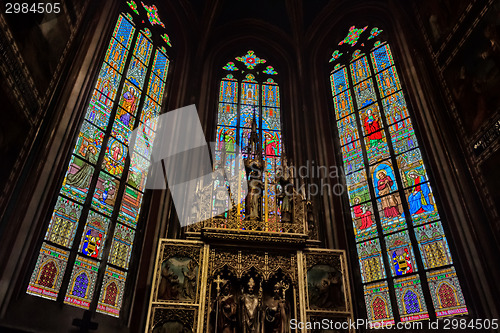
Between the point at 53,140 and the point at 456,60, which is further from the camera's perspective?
the point at 456,60

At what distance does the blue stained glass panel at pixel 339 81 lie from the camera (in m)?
12.1

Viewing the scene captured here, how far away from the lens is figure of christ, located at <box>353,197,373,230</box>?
9227mm

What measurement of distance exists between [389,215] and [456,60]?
337cm

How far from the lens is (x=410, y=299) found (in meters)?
7.82

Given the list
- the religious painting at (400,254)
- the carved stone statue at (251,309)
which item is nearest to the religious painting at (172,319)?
the carved stone statue at (251,309)

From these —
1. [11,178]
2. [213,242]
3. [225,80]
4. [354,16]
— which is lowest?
[213,242]

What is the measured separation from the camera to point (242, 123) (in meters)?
12.1

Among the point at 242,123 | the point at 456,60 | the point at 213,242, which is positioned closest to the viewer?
the point at 213,242

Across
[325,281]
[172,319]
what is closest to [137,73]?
[172,319]

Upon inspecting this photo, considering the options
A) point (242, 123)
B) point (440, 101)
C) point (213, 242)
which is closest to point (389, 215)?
point (440, 101)

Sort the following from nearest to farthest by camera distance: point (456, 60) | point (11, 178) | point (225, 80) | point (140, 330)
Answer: point (11, 178) → point (140, 330) → point (456, 60) → point (225, 80)

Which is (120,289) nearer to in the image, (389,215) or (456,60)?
(389,215)

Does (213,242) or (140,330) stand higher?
(213,242)

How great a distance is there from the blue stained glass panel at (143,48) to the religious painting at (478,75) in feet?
24.4
